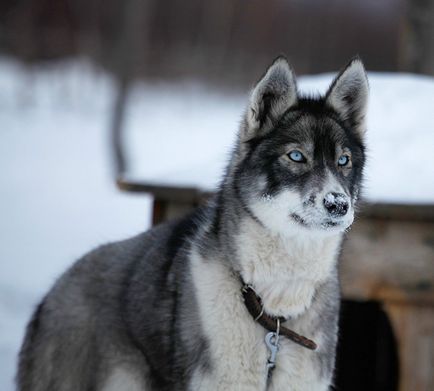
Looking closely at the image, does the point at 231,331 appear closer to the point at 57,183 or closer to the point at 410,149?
the point at 410,149

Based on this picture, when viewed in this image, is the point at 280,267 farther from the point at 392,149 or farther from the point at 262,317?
the point at 392,149

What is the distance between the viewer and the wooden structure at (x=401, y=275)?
4.23m

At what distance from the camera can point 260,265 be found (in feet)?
9.87

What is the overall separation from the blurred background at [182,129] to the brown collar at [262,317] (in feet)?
4.32

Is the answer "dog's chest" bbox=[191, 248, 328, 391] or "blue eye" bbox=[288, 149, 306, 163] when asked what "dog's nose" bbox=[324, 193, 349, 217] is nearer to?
"blue eye" bbox=[288, 149, 306, 163]

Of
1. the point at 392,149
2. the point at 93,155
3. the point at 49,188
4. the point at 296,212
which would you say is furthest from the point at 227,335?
the point at 93,155

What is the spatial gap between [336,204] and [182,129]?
12038 millimetres

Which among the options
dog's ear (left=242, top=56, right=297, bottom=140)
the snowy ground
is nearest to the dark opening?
the snowy ground

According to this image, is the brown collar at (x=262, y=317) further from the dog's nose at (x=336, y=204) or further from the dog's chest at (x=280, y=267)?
the dog's nose at (x=336, y=204)

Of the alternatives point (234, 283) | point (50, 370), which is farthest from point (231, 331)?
point (50, 370)

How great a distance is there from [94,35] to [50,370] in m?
12.1

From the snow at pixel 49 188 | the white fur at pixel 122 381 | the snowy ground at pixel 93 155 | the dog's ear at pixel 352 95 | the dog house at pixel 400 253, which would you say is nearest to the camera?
the dog's ear at pixel 352 95

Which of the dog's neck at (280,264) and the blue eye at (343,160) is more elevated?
the blue eye at (343,160)

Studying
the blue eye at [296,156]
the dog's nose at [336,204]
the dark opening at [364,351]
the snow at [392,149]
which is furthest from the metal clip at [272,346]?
the dark opening at [364,351]
